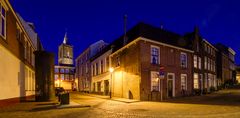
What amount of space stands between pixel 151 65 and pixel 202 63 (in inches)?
516

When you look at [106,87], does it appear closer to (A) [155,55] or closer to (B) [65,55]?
(A) [155,55]

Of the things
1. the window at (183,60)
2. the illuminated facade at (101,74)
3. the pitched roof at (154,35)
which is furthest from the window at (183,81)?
the illuminated facade at (101,74)

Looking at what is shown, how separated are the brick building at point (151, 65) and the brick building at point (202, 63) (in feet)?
7.28

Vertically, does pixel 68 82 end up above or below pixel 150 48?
below

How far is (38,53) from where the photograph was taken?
21.9 m

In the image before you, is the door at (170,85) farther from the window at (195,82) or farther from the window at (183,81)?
the window at (195,82)

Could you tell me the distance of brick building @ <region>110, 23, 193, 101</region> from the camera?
21.5 metres

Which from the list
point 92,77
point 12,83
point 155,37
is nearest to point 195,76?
point 155,37

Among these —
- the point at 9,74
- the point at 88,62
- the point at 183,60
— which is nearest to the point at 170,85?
the point at 183,60

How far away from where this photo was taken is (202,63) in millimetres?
32094

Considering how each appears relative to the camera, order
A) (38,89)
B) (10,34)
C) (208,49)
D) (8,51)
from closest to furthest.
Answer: (8,51), (10,34), (38,89), (208,49)

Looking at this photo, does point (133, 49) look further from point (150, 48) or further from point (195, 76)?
point (195, 76)

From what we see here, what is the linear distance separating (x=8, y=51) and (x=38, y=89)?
20.5 ft

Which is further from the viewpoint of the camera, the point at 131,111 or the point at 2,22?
the point at 2,22
